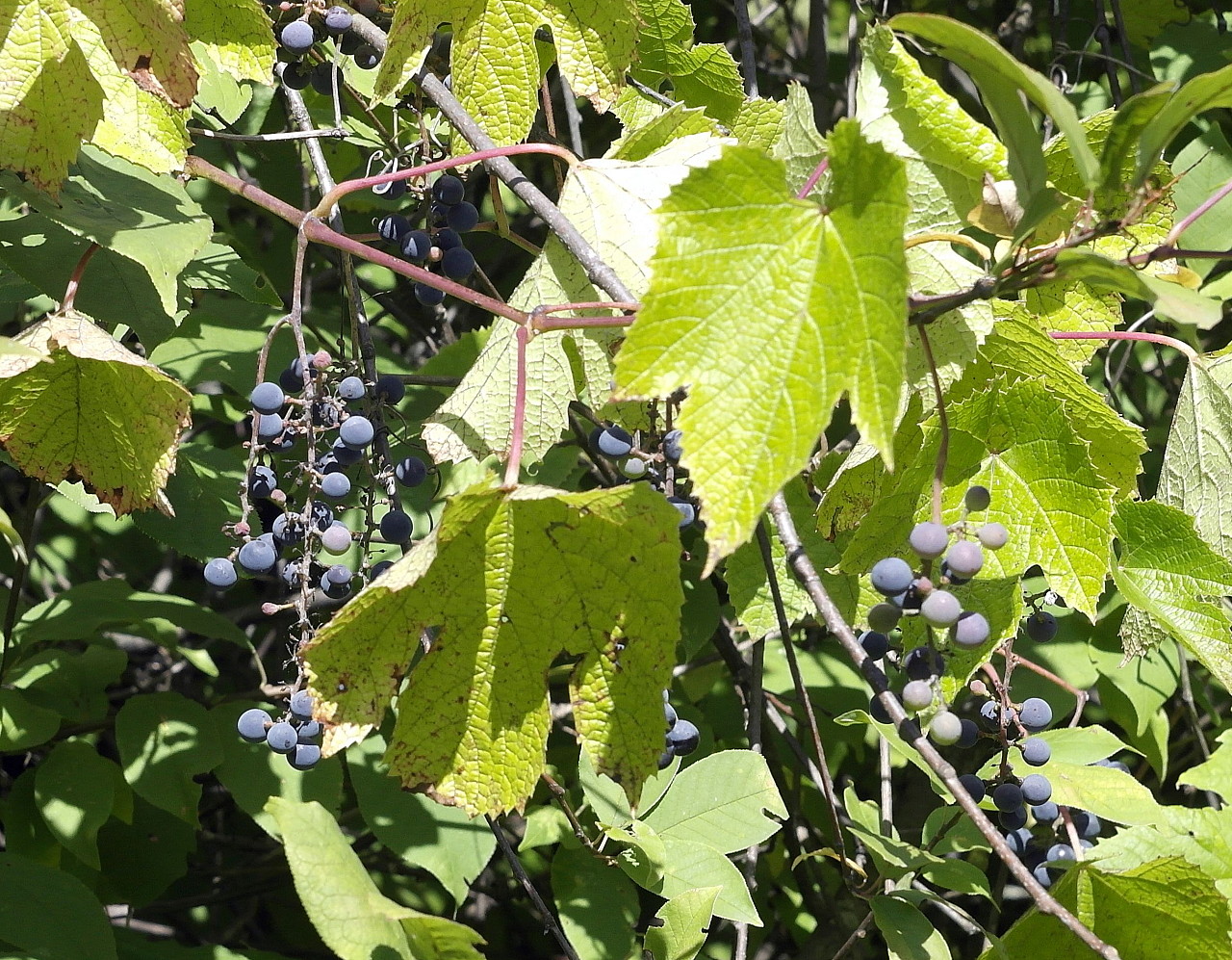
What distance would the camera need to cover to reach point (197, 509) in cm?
214

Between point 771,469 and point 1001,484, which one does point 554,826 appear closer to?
point 1001,484

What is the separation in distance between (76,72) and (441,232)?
0.57 meters

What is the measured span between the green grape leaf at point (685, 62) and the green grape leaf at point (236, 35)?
0.67 m

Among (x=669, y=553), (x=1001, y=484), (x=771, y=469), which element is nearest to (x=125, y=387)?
(x=669, y=553)

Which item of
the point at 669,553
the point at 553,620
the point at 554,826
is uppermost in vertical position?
the point at 669,553

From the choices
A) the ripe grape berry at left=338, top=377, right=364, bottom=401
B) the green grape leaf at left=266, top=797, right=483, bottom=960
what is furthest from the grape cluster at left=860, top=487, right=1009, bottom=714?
the ripe grape berry at left=338, top=377, right=364, bottom=401

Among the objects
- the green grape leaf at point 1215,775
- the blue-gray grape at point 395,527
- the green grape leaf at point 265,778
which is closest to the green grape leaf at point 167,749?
the green grape leaf at point 265,778

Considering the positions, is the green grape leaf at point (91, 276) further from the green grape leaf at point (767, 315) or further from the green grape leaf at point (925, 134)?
the green grape leaf at point (925, 134)

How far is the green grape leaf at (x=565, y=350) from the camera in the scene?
5.12ft

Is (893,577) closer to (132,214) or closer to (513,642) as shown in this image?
(513,642)

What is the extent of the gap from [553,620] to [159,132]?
3.13ft

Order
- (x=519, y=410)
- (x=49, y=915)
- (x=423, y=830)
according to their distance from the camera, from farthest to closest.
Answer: (x=423, y=830)
(x=49, y=915)
(x=519, y=410)

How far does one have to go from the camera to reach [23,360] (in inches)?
57.6

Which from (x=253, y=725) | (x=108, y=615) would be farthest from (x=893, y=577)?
(x=108, y=615)
